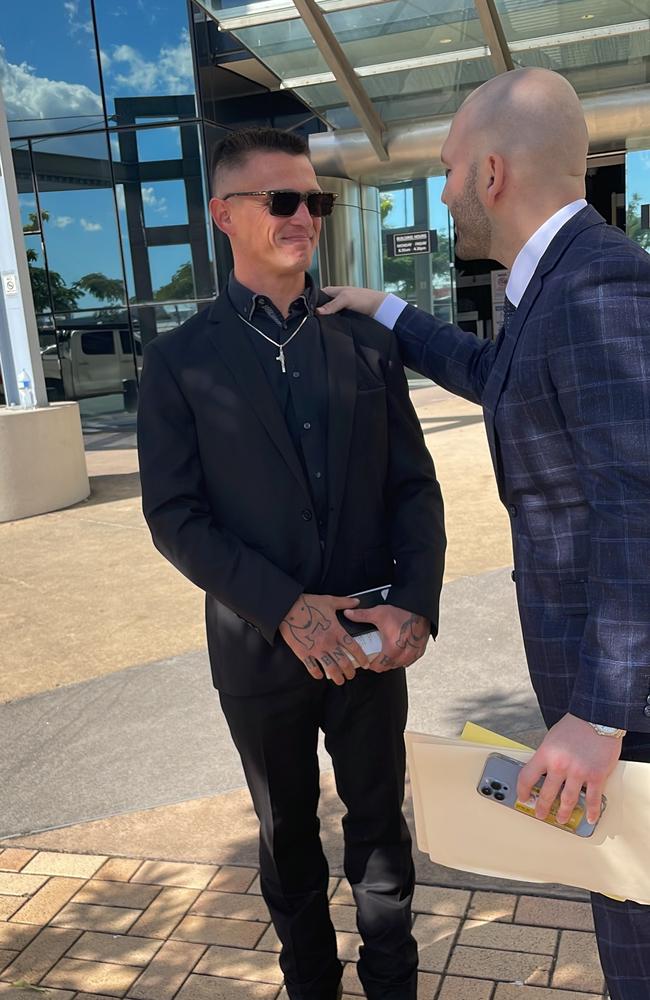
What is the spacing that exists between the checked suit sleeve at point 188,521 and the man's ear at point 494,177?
2.96ft

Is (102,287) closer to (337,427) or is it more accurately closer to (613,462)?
(337,427)

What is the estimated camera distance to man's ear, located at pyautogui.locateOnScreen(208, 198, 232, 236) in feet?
7.55

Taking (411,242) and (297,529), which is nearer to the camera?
(297,529)

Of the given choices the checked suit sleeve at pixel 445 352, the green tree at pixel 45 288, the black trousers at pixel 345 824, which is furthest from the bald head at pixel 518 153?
the green tree at pixel 45 288

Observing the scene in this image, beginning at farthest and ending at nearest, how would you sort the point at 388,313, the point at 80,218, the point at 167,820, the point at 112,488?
the point at 80,218 < the point at 112,488 < the point at 167,820 < the point at 388,313

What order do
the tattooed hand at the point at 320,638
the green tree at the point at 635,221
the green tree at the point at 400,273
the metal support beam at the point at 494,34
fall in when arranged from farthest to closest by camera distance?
the green tree at the point at 400,273
the green tree at the point at 635,221
the metal support beam at the point at 494,34
the tattooed hand at the point at 320,638

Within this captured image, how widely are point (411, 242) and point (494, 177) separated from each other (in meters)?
14.3

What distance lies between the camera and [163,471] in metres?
2.22

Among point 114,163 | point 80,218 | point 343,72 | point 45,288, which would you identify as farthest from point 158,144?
point 343,72

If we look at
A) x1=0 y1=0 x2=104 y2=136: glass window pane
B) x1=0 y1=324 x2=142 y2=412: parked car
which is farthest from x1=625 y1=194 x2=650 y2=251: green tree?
x1=0 y1=0 x2=104 y2=136: glass window pane

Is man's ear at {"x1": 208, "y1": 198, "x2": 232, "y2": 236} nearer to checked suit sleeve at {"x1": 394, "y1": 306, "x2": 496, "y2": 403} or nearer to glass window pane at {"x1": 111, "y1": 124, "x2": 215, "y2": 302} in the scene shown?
checked suit sleeve at {"x1": 394, "y1": 306, "x2": 496, "y2": 403}

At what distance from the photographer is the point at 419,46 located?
11133 millimetres

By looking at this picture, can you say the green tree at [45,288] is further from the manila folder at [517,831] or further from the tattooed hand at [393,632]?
the manila folder at [517,831]

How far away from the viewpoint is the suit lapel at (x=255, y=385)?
2.21m
